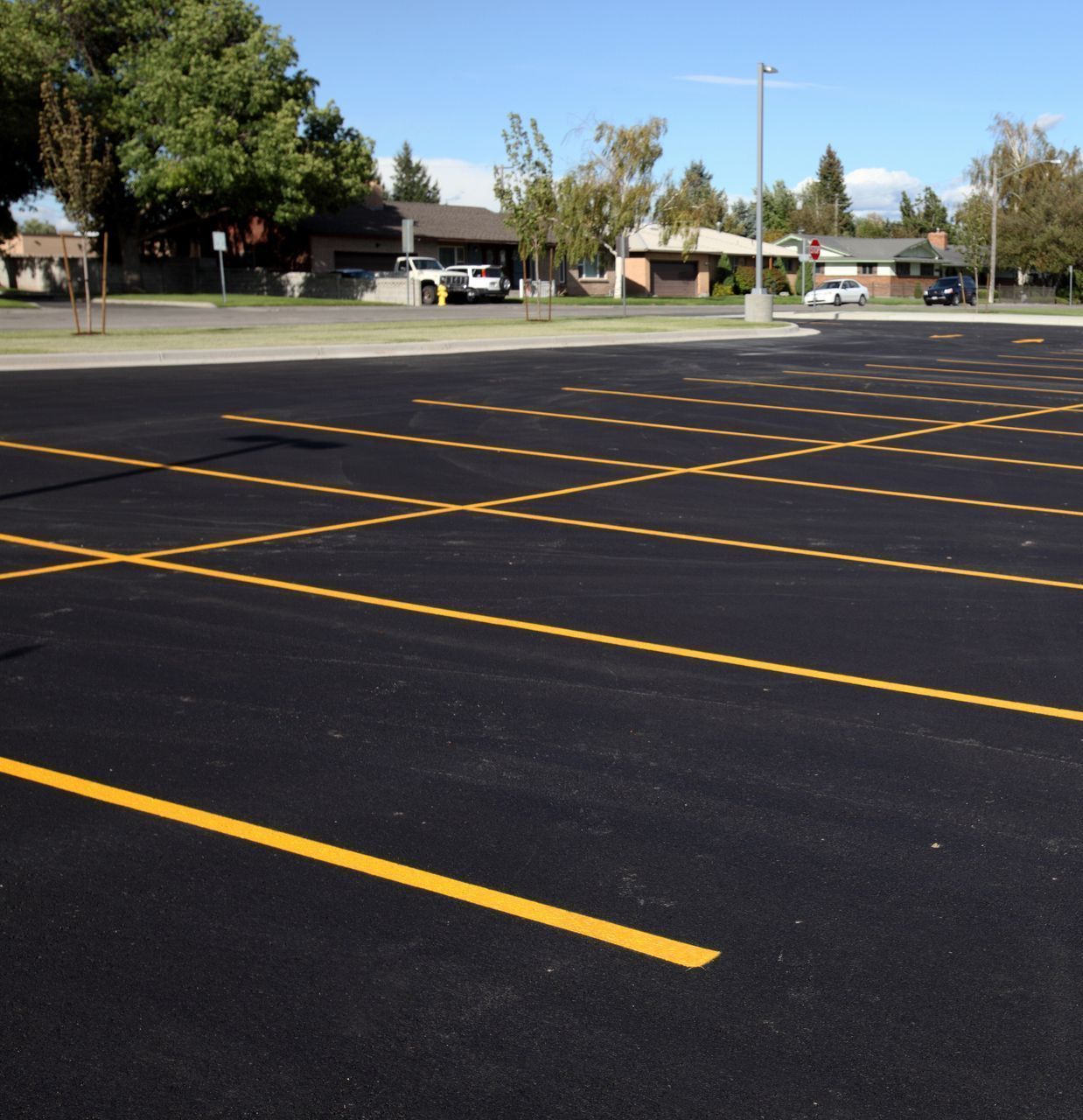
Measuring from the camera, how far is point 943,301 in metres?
72.6

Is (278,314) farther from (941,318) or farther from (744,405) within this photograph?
(744,405)

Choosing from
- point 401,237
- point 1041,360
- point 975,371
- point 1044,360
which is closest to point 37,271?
point 401,237

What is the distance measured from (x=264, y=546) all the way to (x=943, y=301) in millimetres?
67559

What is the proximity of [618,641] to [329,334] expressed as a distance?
25473 mm

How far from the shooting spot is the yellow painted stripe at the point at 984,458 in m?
14.3

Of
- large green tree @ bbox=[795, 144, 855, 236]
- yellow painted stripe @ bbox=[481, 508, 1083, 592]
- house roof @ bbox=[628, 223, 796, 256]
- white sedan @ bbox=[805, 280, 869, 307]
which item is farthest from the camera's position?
large green tree @ bbox=[795, 144, 855, 236]

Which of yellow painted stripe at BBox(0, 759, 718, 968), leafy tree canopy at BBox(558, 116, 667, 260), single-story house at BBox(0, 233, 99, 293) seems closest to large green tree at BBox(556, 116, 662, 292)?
leafy tree canopy at BBox(558, 116, 667, 260)

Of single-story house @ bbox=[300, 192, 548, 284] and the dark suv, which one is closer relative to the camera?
single-story house @ bbox=[300, 192, 548, 284]

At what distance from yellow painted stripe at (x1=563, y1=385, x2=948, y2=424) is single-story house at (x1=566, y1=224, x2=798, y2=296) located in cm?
6031

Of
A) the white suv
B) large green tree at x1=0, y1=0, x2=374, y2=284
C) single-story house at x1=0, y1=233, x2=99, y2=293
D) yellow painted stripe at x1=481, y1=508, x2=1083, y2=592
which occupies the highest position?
large green tree at x1=0, y1=0, x2=374, y2=284

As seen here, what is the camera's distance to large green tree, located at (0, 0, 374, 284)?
186ft

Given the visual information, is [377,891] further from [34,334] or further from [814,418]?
[34,334]

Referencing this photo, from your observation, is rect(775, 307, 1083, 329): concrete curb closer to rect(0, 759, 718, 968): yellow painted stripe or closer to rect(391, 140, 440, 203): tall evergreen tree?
rect(0, 759, 718, 968): yellow painted stripe

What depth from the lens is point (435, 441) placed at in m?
15.2
